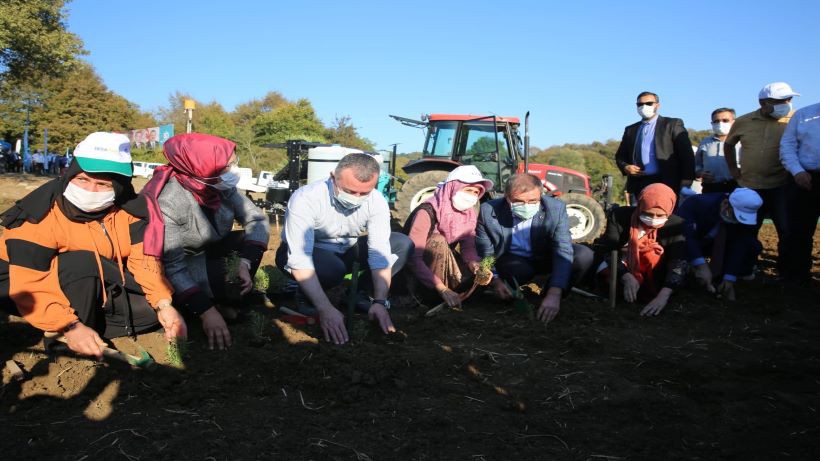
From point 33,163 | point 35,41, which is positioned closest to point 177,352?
point 35,41

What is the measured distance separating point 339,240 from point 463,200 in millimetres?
1011

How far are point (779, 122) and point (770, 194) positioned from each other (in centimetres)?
66

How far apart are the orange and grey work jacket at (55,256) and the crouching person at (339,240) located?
778 mm

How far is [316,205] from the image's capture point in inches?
147

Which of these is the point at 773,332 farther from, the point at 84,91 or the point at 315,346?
the point at 84,91

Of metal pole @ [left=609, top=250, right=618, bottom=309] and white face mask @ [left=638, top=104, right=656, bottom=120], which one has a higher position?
white face mask @ [left=638, top=104, right=656, bottom=120]

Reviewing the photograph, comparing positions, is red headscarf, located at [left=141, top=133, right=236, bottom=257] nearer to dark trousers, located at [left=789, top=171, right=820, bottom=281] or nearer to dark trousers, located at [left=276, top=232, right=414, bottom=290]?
dark trousers, located at [left=276, top=232, right=414, bottom=290]

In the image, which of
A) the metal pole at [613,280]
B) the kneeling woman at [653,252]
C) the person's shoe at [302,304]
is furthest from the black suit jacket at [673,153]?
the person's shoe at [302,304]

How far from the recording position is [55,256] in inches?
115

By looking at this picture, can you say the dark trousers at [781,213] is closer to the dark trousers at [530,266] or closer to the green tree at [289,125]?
the dark trousers at [530,266]

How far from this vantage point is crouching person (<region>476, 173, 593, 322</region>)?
4207 millimetres

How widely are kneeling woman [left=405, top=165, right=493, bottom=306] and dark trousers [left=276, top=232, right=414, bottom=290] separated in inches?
5.3

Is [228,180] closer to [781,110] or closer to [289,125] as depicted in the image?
[781,110]

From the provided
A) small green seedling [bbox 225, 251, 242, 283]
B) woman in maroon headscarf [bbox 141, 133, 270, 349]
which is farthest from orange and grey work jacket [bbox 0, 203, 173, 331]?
small green seedling [bbox 225, 251, 242, 283]
